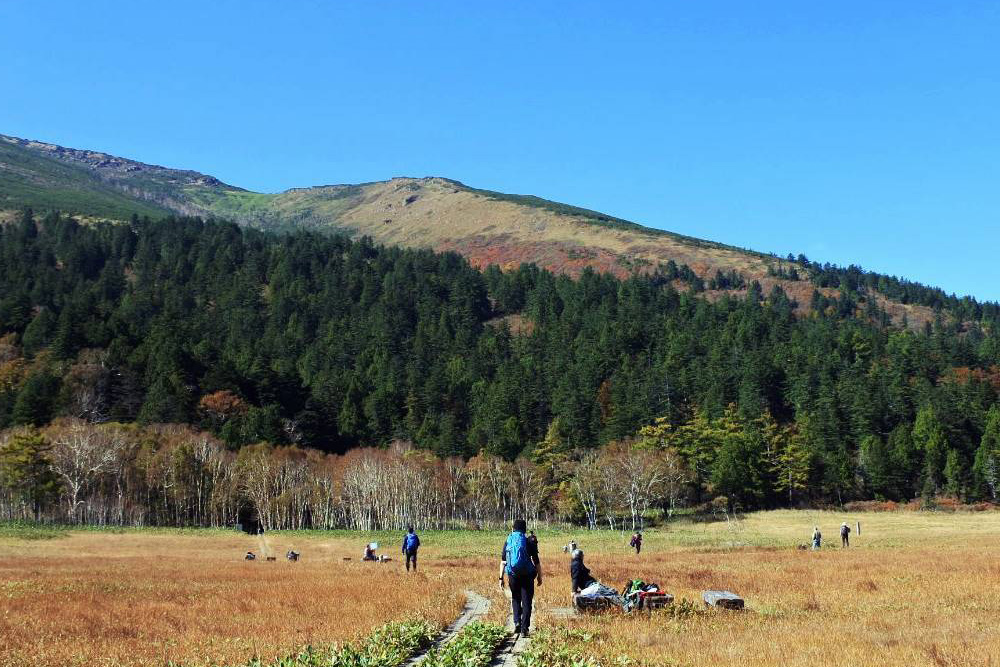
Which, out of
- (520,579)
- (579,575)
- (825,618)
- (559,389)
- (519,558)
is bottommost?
(825,618)

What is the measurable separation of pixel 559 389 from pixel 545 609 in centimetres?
12307

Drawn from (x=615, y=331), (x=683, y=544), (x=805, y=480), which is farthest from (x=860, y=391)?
(x=683, y=544)

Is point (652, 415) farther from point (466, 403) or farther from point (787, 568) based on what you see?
point (787, 568)

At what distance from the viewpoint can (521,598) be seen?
15.7m

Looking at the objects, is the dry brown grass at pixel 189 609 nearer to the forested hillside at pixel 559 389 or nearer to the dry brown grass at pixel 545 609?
the dry brown grass at pixel 545 609

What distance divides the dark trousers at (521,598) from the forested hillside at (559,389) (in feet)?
258

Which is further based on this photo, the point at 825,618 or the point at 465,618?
the point at 465,618

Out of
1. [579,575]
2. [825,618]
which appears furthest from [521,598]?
[825,618]

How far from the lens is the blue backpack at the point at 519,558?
50.7 feet

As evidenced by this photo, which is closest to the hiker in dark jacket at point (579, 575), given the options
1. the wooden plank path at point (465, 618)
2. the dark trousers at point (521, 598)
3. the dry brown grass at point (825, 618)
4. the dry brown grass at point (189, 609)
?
the dry brown grass at point (825, 618)

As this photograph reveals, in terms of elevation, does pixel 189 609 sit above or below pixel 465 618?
below

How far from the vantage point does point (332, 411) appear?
141 meters

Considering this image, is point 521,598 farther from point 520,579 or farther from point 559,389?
point 559,389

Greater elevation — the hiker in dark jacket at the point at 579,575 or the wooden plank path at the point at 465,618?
the hiker in dark jacket at the point at 579,575
